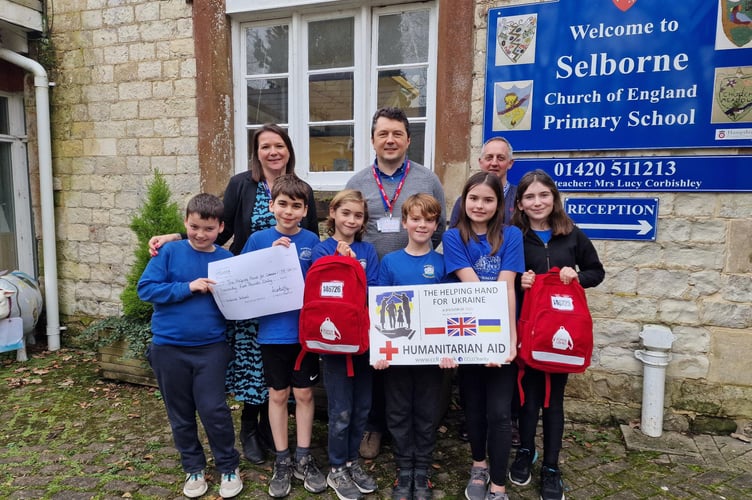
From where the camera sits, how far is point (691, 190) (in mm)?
3402

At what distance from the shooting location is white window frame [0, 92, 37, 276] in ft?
18.1

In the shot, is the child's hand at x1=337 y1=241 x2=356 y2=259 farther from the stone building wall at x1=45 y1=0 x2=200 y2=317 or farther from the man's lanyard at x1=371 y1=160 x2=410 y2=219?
the stone building wall at x1=45 y1=0 x2=200 y2=317

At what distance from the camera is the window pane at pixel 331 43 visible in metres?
4.48

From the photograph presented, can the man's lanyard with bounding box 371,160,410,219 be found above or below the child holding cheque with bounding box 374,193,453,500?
above

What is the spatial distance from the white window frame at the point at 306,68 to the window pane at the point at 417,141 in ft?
0.13

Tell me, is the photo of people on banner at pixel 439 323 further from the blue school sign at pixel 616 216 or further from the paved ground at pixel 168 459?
the blue school sign at pixel 616 216

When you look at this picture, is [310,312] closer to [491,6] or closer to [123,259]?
[491,6]

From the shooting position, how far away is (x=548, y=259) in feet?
8.54

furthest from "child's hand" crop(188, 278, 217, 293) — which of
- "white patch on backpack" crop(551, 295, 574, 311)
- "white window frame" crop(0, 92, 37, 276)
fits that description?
"white window frame" crop(0, 92, 37, 276)

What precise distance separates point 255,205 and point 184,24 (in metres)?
2.88

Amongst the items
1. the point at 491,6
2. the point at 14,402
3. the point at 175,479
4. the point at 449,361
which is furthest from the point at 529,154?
the point at 14,402

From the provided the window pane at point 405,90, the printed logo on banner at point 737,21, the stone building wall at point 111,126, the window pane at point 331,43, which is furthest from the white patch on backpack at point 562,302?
the stone building wall at point 111,126

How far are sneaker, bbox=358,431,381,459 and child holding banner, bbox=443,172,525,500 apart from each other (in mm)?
777

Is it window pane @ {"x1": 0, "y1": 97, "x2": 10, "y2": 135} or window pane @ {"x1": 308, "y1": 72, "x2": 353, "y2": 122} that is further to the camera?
window pane @ {"x1": 0, "y1": 97, "x2": 10, "y2": 135}
